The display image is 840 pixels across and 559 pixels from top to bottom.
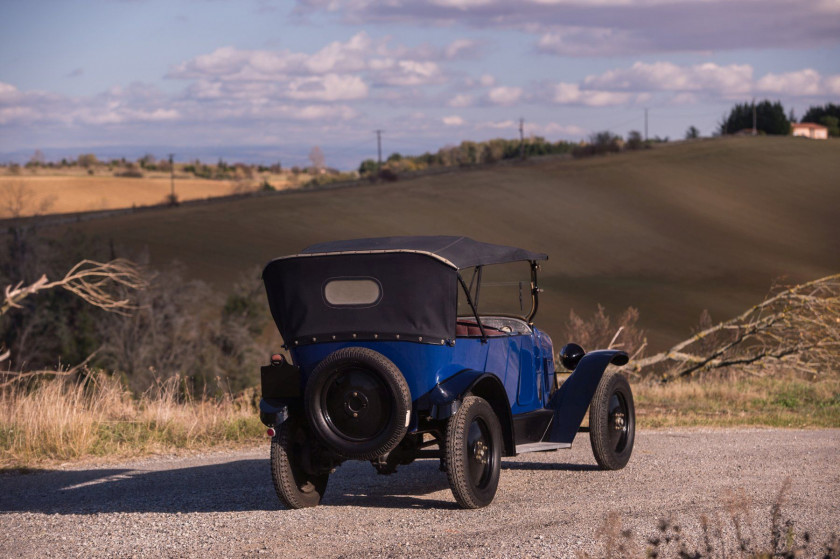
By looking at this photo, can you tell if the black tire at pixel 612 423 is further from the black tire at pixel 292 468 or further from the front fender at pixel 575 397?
the black tire at pixel 292 468

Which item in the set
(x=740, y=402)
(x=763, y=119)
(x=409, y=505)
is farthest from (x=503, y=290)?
(x=763, y=119)

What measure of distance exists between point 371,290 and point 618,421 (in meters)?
3.19

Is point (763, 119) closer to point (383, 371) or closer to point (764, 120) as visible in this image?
point (764, 120)

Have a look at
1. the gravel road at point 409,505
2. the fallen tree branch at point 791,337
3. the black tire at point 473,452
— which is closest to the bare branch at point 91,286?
the gravel road at point 409,505

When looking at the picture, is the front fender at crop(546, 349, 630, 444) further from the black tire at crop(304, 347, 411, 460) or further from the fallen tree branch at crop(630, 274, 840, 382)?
the fallen tree branch at crop(630, 274, 840, 382)

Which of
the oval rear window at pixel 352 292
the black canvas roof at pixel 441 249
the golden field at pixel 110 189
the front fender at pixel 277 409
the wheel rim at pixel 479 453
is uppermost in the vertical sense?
the golden field at pixel 110 189

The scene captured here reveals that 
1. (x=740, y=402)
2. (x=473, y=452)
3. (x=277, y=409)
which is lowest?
(x=740, y=402)

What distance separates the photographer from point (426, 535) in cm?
625

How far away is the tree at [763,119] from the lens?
122750 millimetres

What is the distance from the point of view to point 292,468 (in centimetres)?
725

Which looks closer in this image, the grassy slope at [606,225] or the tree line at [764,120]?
the grassy slope at [606,225]

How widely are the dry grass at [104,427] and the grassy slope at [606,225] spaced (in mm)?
31832

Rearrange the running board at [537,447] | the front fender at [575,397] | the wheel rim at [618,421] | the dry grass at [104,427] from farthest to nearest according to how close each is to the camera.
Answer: the dry grass at [104,427]
the wheel rim at [618,421]
the front fender at [575,397]
the running board at [537,447]

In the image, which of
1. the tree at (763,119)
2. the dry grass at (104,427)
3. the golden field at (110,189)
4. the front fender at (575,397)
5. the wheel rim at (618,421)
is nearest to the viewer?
the front fender at (575,397)
